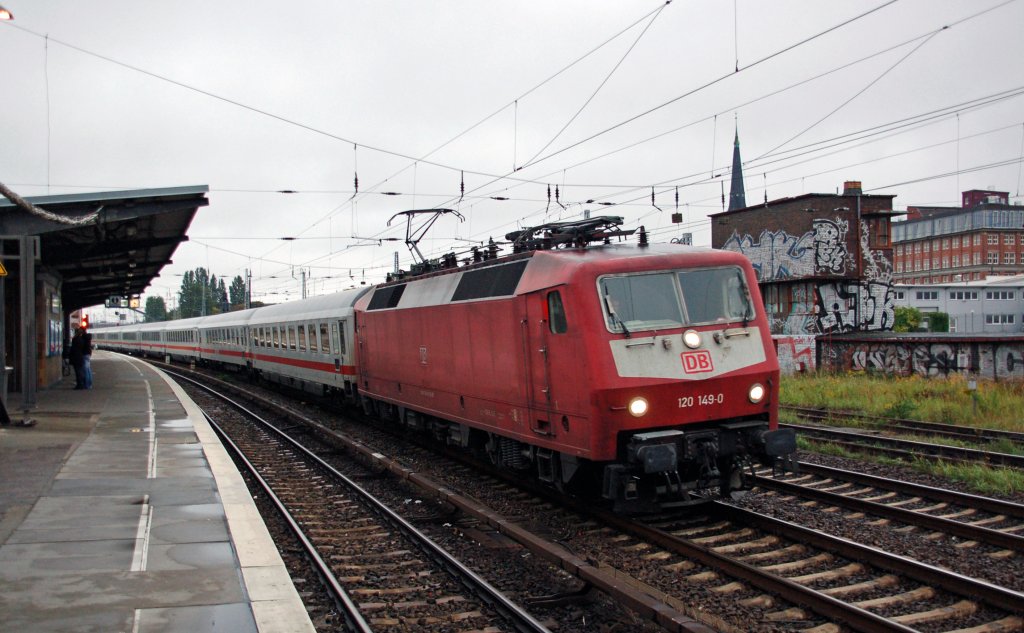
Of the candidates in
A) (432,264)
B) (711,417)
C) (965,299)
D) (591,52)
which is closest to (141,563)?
(711,417)

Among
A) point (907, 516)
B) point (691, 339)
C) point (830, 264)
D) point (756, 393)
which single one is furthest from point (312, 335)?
point (830, 264)

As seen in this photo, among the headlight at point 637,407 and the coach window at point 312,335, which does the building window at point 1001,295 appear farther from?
the headlight at point 637,407

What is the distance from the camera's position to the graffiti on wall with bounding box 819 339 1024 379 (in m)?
22.5

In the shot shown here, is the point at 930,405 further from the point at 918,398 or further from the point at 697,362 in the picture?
Result: the point at 697,362

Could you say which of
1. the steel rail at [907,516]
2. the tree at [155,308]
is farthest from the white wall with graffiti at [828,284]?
the tree at [155,308]

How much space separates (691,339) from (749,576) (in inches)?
102

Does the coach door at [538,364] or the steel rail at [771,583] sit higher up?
the coach door at [538,364]

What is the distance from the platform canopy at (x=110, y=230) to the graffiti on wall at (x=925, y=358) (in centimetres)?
2056

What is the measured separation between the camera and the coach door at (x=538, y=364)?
9.38 m

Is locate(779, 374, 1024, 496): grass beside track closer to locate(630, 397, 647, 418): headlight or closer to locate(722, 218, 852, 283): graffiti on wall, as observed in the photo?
locate(630, 397, 647, 418): headlight

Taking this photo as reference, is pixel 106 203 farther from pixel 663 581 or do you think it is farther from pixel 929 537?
pixel 929 537

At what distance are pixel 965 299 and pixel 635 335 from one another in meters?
62.0

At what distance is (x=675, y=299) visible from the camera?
29.3 ft

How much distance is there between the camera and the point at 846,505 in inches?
376
